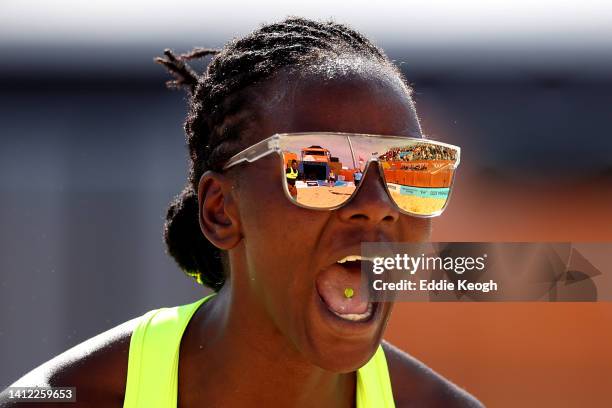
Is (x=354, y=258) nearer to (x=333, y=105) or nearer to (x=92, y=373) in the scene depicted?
(x=333, y=105)

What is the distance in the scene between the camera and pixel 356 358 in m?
1.80

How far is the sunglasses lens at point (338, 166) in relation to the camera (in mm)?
1787

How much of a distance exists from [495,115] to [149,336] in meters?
2.73

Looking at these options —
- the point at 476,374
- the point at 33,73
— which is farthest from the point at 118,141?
the point at 476,374

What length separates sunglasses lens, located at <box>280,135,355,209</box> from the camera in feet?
5.85

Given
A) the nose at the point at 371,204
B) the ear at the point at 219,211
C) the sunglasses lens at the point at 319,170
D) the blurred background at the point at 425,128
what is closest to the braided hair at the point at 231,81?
the ear at the point at 219,211

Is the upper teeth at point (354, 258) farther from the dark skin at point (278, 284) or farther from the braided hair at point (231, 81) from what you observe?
the braided hair at point (231, 81)

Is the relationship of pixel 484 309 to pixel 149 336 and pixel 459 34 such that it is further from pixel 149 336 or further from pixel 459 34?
pixel 149 336

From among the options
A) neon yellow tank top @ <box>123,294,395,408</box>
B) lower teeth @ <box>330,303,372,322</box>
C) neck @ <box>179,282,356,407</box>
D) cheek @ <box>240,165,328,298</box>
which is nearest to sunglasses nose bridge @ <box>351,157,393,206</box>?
cheek @ <box>240,165,328,298</box>

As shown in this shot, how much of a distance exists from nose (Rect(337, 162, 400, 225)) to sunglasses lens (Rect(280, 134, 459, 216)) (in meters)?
0.01

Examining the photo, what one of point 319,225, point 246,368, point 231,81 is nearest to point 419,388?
point 246,368

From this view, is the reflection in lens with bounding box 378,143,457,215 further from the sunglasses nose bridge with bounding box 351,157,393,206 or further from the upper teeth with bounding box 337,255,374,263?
the upper teeth with bounding box 337,255,374,263

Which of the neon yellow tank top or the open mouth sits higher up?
the open mouth

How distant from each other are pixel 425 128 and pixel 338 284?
8.54 feet
